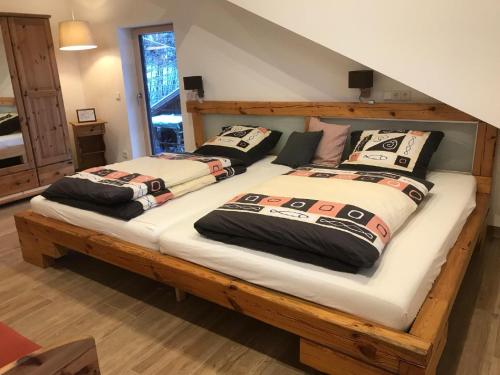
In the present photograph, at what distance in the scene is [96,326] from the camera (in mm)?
2223

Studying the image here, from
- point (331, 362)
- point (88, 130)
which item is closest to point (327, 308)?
point (331, 362)

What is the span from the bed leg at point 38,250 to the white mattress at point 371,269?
3.45ft

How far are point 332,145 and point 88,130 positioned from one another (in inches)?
131

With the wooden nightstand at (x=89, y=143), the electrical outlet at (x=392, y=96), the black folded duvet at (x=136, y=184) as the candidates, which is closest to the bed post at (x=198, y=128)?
the black folded duvet at (x=136, y=184)

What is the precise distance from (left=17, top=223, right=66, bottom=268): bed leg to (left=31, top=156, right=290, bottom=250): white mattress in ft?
0.63

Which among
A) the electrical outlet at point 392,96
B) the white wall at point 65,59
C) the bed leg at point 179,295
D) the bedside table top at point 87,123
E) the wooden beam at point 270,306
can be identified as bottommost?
the bed leg at point 179,295

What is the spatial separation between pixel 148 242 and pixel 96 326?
1.74 ft

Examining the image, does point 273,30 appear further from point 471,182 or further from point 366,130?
point 471,182

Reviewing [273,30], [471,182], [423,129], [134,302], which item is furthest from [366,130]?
[134,302]

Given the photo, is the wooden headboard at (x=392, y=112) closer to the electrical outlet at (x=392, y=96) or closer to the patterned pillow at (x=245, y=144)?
the electrical outlet at (x=392, y=96)

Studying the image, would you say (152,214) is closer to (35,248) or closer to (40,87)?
(35,248)

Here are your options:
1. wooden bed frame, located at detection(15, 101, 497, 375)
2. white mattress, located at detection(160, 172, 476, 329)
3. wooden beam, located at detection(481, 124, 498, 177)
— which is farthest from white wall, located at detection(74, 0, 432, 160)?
white mattress, located at detection(160, 172, 476, 329)

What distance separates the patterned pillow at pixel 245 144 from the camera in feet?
11.6

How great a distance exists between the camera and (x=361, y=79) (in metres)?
3.07
